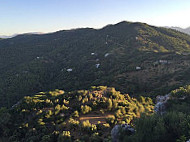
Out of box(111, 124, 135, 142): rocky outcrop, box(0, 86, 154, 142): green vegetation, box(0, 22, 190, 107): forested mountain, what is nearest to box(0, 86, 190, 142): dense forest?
box(0, 86, 154, 142): green vegetation

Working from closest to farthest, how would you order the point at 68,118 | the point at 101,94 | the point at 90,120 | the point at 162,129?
the point at 162,129
the point at 90,120
the point at 68,118
the point at 101,94

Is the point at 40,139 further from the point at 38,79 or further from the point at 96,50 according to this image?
the point at 96,50

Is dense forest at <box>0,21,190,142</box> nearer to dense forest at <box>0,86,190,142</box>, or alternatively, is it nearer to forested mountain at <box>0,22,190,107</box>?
dense forest at <box>0,86,190,142</box>

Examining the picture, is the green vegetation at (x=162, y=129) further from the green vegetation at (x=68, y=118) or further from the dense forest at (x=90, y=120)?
the green vegetation at (x=68, y=118)

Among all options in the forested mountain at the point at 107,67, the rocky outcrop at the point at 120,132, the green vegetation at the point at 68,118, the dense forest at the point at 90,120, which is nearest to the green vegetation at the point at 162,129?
the dense forest at the point at 90,120

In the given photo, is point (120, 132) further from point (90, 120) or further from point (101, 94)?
point (101, 94)

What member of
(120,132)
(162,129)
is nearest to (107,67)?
(120,132)
